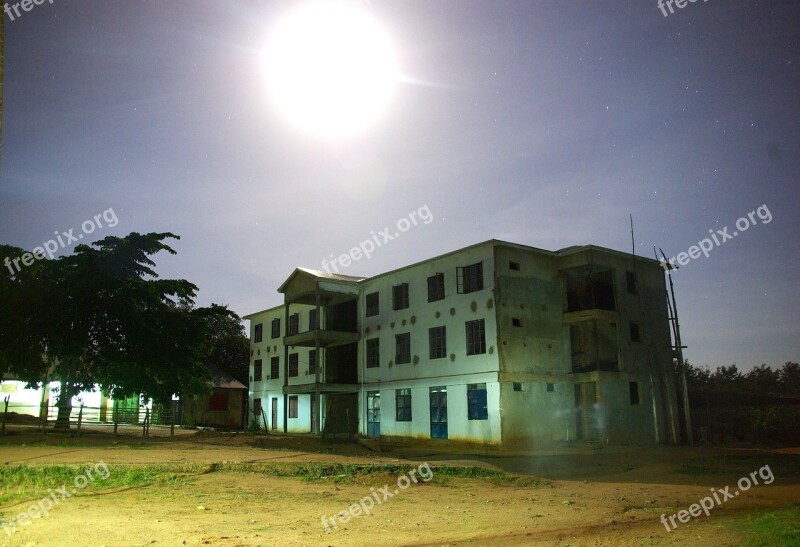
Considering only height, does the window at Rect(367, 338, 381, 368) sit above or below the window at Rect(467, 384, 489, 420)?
above

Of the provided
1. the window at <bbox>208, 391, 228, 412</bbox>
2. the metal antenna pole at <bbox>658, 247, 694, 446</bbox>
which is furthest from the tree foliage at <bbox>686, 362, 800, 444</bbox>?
the window at <bbox>208, 391, 228, 412</bbox>

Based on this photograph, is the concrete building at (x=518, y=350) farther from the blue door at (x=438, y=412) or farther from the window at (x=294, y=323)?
the window at (x=294, y=323)

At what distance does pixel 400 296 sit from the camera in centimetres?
3250

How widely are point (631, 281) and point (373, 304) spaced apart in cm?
1351

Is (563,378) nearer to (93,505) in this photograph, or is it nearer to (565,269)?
(565,269)

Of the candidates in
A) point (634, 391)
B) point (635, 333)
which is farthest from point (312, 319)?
point (634, 391)

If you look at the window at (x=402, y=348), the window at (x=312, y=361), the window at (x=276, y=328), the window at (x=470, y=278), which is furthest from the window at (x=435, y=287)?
the window at (x=276, y=328)

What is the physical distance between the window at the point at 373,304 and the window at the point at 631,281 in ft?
42.3

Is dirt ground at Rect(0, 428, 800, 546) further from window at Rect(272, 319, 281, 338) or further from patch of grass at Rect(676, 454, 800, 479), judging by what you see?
window at Rect(272, 319, 281, 338)

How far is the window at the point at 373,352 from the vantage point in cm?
3353

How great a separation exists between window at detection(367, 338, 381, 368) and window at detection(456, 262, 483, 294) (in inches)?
280

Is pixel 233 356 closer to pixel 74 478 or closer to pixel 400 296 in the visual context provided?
pixel 400 296

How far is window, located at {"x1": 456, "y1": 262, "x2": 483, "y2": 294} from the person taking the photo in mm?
27625

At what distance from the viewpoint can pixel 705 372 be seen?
56.5 metres
